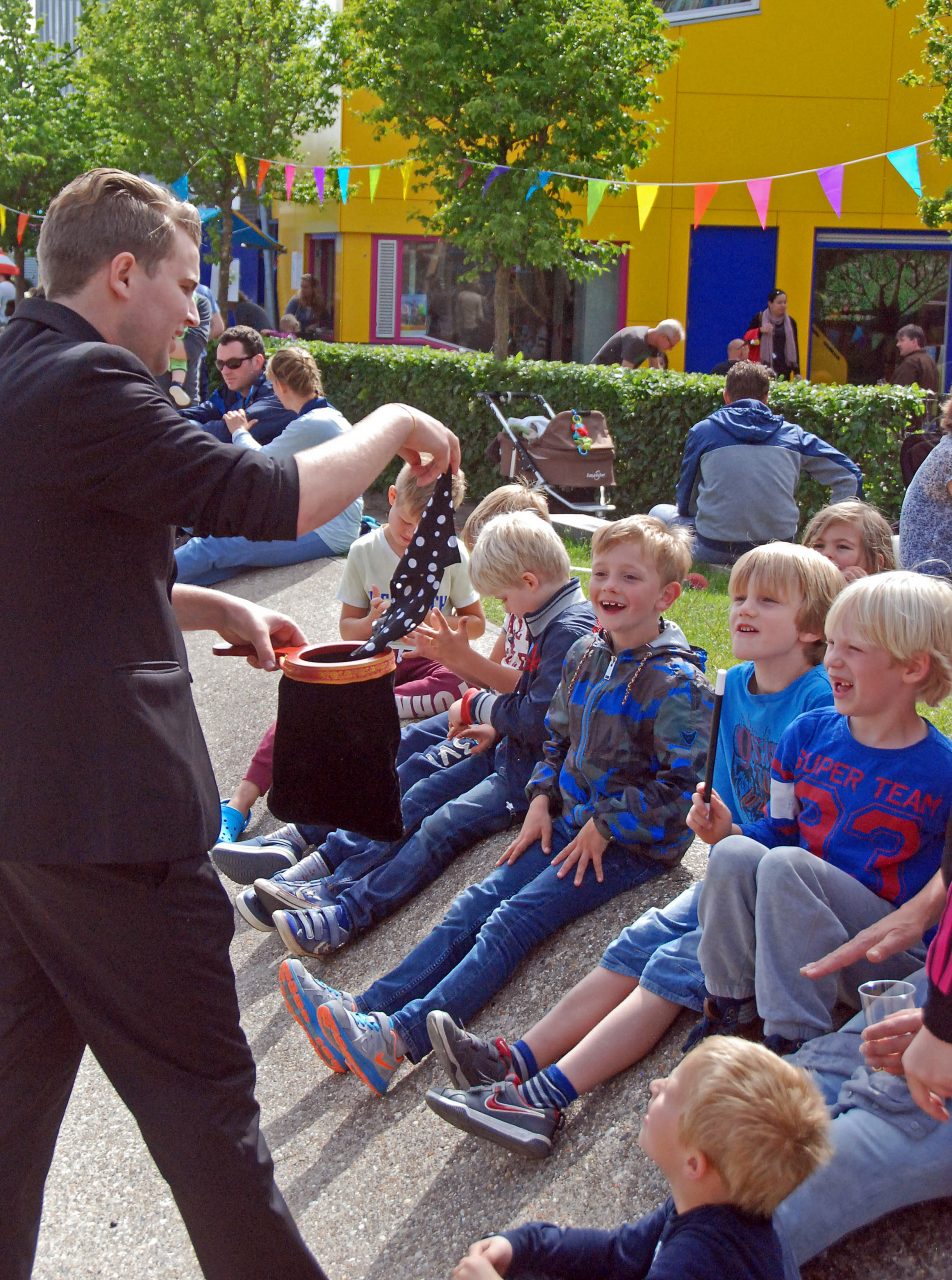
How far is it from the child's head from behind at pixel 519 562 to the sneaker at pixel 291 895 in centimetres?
113

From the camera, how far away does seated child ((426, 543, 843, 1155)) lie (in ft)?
10.9

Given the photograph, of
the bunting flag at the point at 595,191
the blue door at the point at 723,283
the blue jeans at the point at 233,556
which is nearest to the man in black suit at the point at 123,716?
the blue jeans at the point at 233,556

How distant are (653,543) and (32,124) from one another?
25.0m

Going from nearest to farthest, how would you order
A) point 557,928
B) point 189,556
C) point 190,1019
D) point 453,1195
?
point 190,1019 < point 453,1195 < point 557,928 < point 189,556

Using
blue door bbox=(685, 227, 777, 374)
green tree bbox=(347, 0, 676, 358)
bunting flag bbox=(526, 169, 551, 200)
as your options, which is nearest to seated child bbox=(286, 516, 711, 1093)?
green tree bbox=(347, 0, 676, 358)

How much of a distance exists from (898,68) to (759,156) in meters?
2.31

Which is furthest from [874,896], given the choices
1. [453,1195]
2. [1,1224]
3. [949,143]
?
[949,143]

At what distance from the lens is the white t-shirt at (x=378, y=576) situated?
5.77m

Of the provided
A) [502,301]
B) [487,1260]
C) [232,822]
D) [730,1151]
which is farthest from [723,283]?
[730,1151]

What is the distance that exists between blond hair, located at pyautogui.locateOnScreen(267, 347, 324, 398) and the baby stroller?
10.0ft

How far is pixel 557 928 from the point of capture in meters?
3.93

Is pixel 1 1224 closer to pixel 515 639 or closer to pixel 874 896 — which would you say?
pixel 874 896

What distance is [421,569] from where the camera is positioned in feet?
13.2

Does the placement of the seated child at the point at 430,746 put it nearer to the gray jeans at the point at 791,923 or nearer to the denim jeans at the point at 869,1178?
the gray jeans at the point at 791,923
